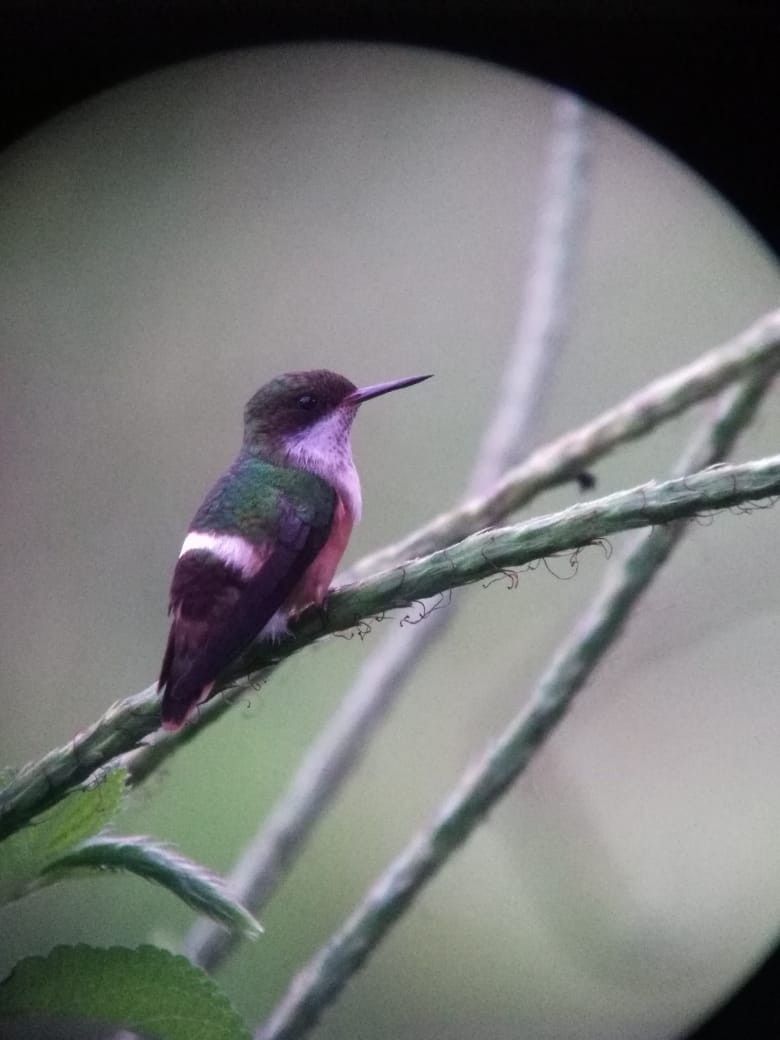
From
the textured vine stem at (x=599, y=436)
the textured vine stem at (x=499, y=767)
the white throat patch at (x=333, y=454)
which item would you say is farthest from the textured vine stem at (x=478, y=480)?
the white throat patch at (x=333, y=454)

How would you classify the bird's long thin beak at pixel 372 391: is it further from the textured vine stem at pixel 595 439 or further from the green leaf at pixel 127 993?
A: the green leaf at pixel 127 993

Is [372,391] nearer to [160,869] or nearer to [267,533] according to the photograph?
[267,533]

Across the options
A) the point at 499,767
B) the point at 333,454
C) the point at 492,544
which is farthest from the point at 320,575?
the point at 499,767

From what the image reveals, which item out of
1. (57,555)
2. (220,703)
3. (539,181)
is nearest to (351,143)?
(539,181)

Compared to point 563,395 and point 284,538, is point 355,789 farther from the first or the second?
point 563,395

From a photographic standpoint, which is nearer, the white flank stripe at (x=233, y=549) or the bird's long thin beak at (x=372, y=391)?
the white flank stripe at (x=233, y=549)

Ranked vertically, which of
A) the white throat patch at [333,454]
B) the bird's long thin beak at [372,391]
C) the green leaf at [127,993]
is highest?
the bird's long thin beak at [372,391]
